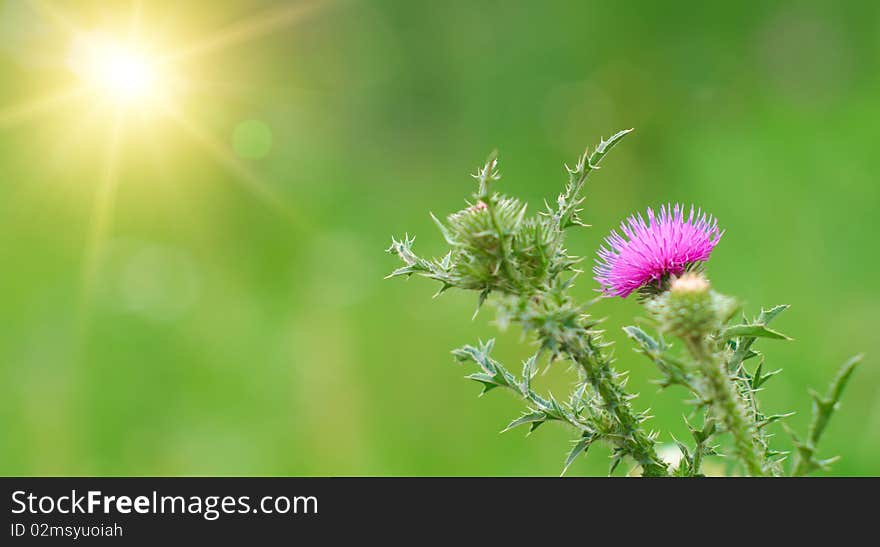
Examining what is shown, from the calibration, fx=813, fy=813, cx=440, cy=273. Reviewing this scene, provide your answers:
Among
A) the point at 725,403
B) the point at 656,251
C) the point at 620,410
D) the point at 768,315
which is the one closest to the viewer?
the point at 725,403

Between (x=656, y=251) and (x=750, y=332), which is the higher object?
(x=656, y=251)

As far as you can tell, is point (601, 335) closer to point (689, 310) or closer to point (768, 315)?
point (689, 310)

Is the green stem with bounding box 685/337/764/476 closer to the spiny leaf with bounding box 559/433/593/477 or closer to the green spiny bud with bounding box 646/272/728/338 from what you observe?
the green spiny bud with bounding box 646/272/728/338

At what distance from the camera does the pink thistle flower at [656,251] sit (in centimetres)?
141

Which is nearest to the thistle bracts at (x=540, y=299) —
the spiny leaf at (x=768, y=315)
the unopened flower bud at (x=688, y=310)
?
the unopened flower bud at (x=688, y=310)

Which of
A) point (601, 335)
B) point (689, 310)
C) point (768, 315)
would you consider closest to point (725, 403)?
point (689, 310)

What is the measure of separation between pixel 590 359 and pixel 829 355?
308 centimetres

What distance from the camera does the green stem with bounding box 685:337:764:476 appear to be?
998 millimetres

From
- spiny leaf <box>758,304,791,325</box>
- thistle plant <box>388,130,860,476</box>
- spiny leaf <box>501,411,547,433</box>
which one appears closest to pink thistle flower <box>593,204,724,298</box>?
thistle plant <box>388,130,860,476</box>

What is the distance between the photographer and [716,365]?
1051 millimetres

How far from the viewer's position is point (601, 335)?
47.8 inches

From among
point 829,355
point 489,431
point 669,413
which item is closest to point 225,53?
point 489,431

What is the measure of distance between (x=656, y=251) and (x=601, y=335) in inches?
10.9

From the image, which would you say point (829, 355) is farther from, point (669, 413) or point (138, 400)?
point (138, 400)
